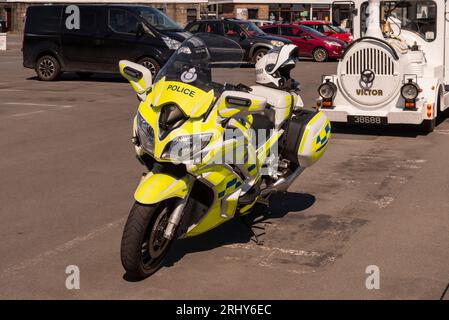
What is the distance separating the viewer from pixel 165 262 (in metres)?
6.49

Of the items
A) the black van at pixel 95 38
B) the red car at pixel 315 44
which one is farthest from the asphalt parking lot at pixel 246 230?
the red car at pixel 315 44

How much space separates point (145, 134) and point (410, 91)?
7.85m

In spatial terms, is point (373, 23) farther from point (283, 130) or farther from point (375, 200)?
point (283, 130)

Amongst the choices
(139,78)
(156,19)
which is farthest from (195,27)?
(139,78)

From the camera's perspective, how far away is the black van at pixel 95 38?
832 inches

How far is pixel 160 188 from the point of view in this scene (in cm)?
588

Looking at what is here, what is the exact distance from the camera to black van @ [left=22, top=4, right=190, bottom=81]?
832 inches

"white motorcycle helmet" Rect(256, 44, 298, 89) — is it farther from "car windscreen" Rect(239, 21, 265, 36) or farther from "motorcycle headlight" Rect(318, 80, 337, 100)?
"car windscreen" Rect(239, 21, 265, 36)

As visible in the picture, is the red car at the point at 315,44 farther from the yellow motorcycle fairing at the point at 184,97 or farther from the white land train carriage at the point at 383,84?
the yellow motorcycle fairing at the point at 184,97

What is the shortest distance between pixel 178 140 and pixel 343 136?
7.86 m

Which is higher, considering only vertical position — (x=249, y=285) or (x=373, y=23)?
(x=373, y=23)

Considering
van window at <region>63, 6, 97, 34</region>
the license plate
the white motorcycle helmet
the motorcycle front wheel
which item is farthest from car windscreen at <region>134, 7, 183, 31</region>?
the motorcycle front wheel

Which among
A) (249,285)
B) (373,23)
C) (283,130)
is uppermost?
(373,23)
